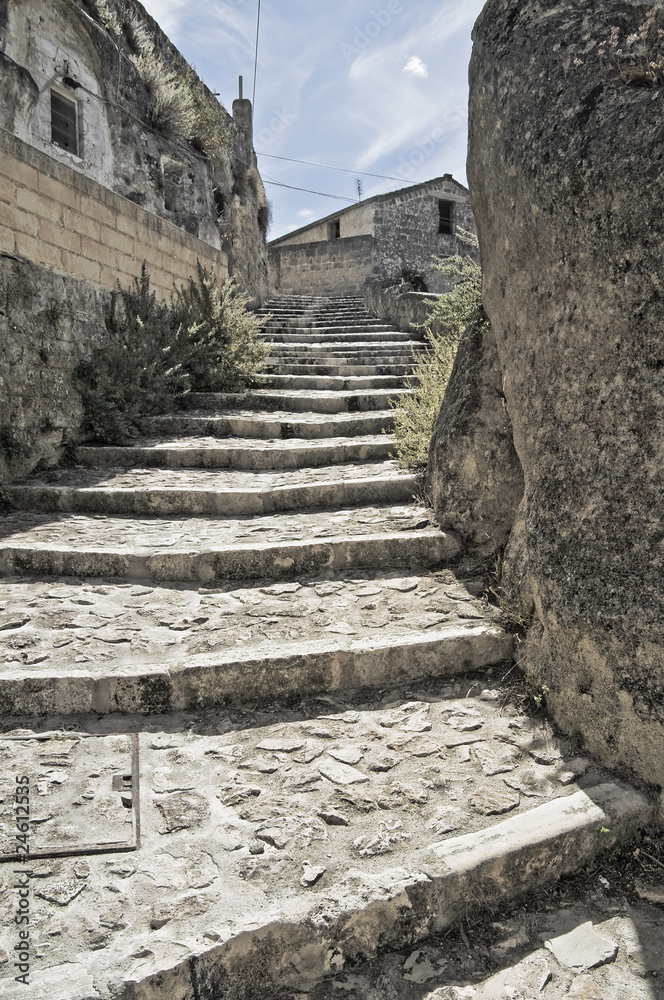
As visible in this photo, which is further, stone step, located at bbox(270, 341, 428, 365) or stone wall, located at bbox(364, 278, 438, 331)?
stone wall, located at bbox(364, 278, 438, 331)

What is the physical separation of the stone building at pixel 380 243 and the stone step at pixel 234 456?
16726 mm

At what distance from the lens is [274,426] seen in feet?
20.3

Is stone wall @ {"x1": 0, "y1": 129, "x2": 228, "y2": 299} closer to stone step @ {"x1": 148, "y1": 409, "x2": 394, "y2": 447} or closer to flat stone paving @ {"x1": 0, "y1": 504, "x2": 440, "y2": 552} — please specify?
stone step @ {"x1": 148, "y1": 409, "x2": 394, "y2": 447}

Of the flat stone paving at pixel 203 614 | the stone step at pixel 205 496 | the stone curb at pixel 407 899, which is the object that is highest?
the stone step at pixel 205 496

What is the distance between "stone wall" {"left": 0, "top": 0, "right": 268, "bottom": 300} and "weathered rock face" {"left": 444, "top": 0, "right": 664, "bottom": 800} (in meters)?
8.79

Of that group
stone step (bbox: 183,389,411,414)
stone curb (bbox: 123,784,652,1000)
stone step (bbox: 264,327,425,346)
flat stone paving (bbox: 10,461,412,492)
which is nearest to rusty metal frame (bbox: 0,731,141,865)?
stone curb (bbox: 123,784,652,1000)

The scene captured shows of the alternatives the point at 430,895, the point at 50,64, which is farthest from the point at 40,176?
the point at 50,64

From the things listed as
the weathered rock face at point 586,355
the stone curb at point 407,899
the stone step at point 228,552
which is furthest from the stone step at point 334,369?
the stone curb at point 407,899

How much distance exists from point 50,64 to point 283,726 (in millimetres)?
12843

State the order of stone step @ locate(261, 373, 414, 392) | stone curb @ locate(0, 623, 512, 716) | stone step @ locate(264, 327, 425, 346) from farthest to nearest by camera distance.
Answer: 1. stone step @ locate(264, 327, 425, 346)
2. stone step @ locate(261, 373, 414, 392)
3. stone curb @ locate(0, 623, 512, 716)

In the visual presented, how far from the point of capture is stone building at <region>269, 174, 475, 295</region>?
69.8 feet

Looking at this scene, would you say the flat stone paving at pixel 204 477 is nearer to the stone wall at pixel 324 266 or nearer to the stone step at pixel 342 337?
the stone step at pixel 342 337

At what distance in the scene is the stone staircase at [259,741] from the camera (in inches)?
70.1

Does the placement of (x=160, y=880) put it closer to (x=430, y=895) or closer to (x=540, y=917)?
(x=430, y=895)
